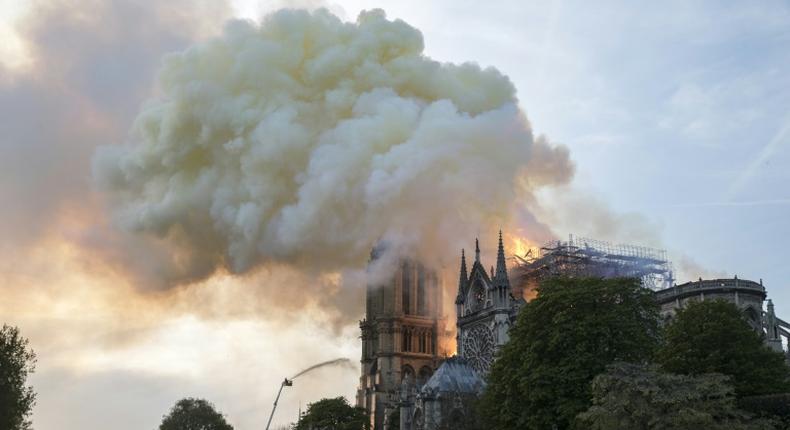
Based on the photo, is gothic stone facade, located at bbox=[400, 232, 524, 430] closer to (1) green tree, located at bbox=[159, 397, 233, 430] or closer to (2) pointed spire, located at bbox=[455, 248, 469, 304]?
(2) pointed spire, located at bbox=[455, 248, 469, 304]

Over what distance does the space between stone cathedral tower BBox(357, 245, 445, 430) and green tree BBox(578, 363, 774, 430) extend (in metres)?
70.3

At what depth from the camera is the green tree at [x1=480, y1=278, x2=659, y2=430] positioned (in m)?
45.1

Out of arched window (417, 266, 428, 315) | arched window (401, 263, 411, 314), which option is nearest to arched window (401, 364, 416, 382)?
arched window (401, 263, 411, 314)

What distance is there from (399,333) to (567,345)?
6524 cm

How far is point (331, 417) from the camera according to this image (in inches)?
3223

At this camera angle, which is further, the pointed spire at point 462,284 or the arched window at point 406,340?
the arched window at point 406,340

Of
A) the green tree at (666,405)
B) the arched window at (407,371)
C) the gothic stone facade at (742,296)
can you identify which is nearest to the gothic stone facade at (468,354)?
the gothic stone facade at (742,296)

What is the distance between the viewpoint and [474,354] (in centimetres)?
8619

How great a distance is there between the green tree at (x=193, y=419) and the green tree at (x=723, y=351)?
80.9 m

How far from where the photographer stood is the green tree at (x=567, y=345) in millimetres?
45125

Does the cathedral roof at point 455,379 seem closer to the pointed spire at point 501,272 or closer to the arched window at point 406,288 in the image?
the pointed spire at point 501,272

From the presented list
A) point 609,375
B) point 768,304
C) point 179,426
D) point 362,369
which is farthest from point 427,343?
point 609,375

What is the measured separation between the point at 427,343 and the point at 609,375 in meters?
77.8

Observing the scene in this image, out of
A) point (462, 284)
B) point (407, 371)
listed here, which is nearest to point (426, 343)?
point (407, 371)
